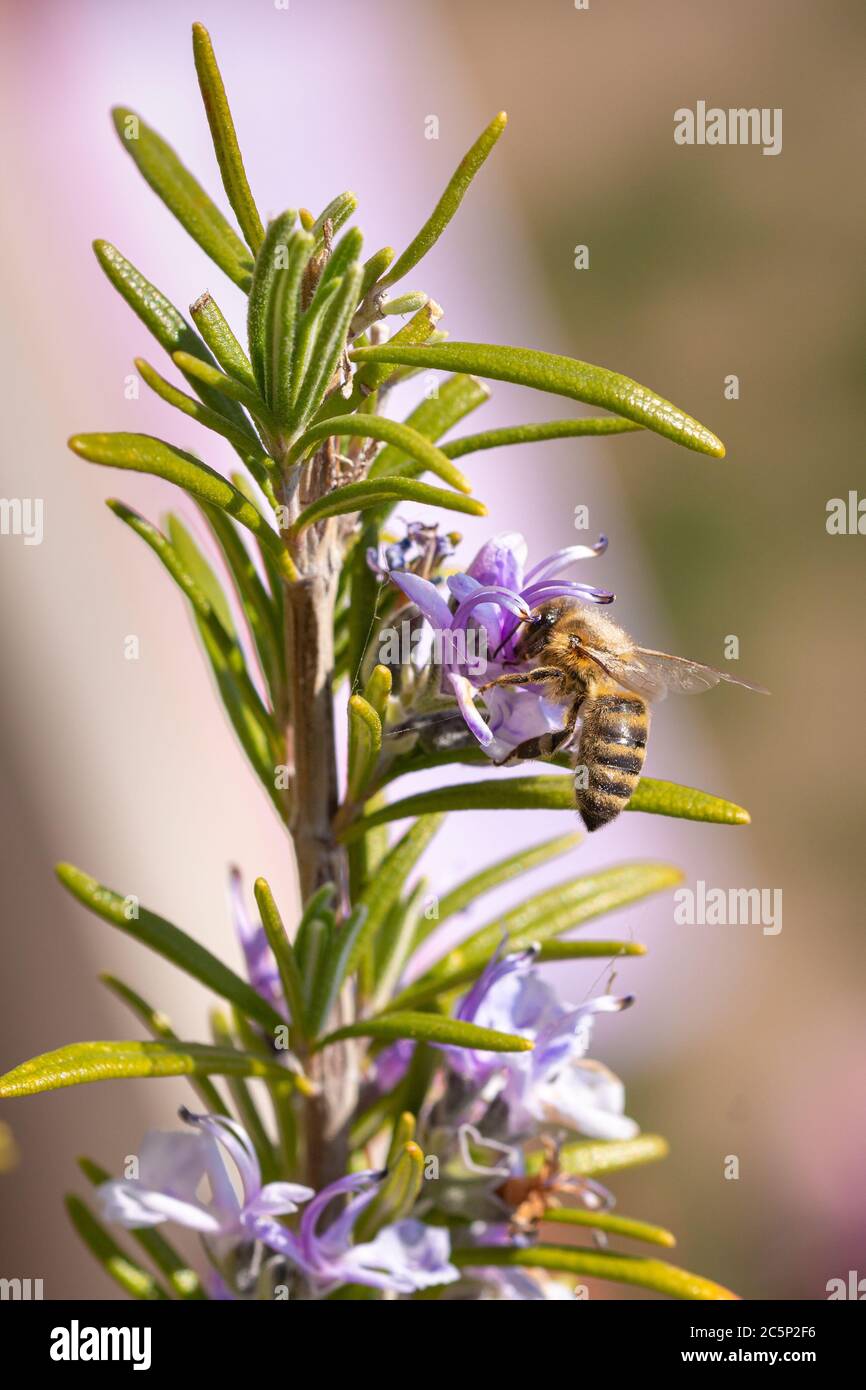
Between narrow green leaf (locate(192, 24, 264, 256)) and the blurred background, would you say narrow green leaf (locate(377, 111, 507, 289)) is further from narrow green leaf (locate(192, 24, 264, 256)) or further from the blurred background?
the blurred background

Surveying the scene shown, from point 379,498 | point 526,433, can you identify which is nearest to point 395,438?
point 379,498

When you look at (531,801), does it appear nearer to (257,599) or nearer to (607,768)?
(607,768)

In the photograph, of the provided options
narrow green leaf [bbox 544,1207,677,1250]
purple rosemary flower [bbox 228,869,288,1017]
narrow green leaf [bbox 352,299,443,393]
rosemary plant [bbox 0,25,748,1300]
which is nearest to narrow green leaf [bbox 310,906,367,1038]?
rosemary plant [bbox 0,25,748,1300]

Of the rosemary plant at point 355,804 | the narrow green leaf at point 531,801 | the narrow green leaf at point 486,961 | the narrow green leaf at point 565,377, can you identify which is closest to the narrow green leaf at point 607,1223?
the rosemary plant at point 355,804

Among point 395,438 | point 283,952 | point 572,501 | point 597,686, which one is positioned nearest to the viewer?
point 395,438

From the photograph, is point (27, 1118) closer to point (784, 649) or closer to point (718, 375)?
point (784, 649)

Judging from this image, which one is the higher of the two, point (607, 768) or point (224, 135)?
point (224, 135)

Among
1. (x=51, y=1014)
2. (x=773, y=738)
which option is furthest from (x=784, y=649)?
(x=51, y=1014)
